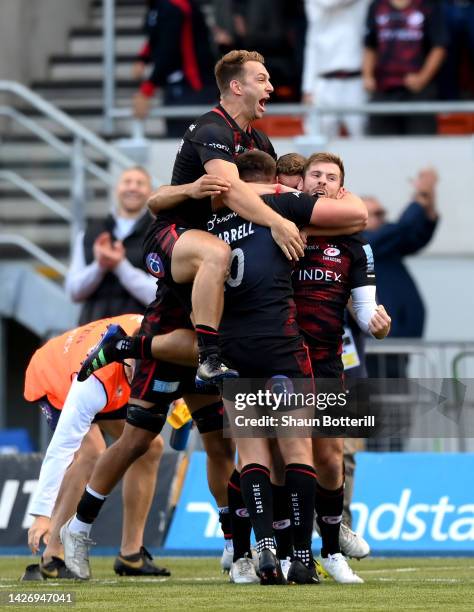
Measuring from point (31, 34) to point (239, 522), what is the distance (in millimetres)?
10345

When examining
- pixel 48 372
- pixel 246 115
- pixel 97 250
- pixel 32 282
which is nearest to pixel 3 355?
pixel 32 282

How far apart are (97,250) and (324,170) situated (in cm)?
349

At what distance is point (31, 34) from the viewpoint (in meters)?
17.5

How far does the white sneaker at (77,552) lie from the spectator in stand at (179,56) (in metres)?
7.01

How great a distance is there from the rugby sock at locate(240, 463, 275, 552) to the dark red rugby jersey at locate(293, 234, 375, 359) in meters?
0.75

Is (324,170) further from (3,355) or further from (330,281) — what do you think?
(3,355)

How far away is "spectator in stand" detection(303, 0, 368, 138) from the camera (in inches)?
584

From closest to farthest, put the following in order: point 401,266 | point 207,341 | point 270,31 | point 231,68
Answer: point 207,341, point 231,68, point 401,266, point 270,31

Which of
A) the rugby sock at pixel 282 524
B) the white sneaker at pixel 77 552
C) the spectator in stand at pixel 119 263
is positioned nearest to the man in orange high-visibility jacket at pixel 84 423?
the white sneaker at pixel 77 552

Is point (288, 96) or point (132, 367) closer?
point (132, 367)

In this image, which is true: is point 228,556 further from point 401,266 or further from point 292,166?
point 401,266

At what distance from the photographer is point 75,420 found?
28.1ft

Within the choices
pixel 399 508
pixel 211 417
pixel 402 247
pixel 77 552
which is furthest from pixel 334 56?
pixel 77 552
